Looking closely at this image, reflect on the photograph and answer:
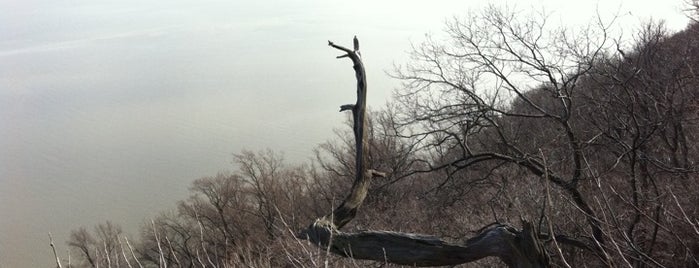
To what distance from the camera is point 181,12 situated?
135ft

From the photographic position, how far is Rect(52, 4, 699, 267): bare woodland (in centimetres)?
337

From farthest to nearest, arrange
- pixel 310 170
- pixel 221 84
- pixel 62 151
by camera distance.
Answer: pixel 221 84, pixel 62 151, pixel 310 170

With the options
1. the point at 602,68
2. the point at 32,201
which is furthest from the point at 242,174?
the point at 602,68

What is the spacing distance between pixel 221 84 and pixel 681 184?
1901 cm

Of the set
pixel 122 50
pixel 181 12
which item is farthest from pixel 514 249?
pixel 181 12

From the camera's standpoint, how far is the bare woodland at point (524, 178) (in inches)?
133

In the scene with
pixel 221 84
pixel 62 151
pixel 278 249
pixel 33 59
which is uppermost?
pixel 33 59

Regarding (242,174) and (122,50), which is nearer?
(242,174)

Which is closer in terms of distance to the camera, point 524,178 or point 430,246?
point 430,246

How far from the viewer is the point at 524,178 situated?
8.90 meters

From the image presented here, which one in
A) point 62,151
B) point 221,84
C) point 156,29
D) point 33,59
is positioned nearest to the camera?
point 62,151

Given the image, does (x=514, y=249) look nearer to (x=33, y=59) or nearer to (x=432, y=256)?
(x=432, y=256)

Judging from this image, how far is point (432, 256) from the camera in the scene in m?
3.29

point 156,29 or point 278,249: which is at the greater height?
point 156,29
